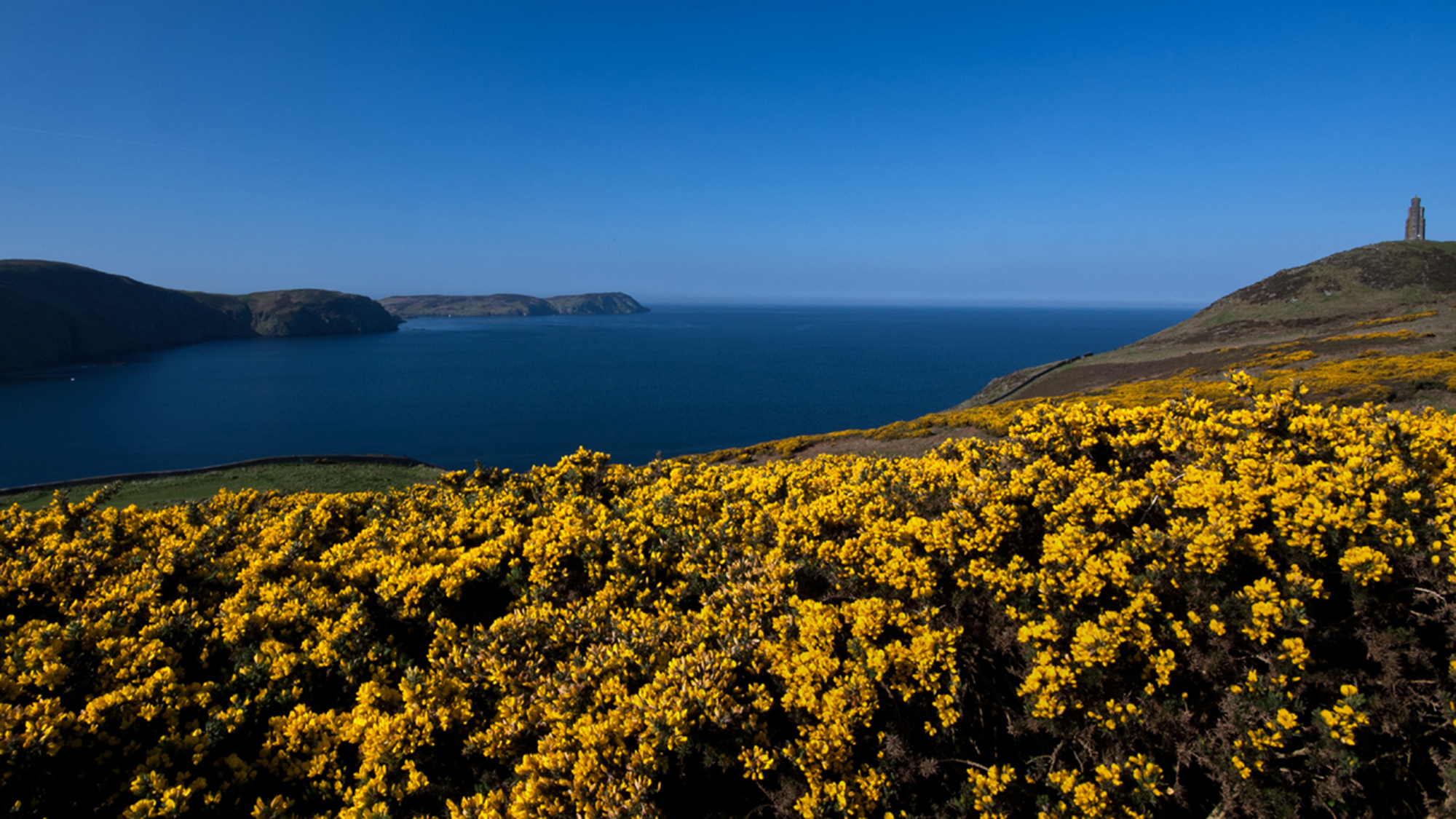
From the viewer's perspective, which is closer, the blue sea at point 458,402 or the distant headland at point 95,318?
the blue sea at point 458,402

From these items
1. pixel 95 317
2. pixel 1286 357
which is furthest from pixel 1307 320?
pixel 95 317

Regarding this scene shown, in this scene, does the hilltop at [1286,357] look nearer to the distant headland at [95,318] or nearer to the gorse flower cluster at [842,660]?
the gorse flower cluster at [842,660]

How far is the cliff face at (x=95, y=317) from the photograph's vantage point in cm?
11944

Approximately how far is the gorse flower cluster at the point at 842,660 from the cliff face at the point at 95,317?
16851 cm

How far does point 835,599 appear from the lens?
6387mm

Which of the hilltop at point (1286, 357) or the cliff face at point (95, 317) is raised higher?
the cliff face at point (95, 317)

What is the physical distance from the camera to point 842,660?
18.1 ft

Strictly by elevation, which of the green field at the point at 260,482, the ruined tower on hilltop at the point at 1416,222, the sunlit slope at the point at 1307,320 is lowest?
the green field at the point at 260,482

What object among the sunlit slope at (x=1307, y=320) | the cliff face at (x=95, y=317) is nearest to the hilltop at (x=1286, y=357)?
the sunlit slope at (x=1307, y=320)

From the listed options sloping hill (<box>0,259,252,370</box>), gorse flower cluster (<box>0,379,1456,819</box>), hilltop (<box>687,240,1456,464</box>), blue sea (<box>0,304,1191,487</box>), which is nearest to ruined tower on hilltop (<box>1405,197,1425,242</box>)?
hilltop (<box>687,240,1456,464</box>)

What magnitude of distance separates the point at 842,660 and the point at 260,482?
3663 cm

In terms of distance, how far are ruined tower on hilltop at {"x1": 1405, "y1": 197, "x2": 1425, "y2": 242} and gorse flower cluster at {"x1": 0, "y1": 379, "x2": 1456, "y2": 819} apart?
123 meters

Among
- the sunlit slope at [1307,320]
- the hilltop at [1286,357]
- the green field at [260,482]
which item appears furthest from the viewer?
the sunlit slope at [1307,320]

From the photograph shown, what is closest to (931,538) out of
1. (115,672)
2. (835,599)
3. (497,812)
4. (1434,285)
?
(835,599)
